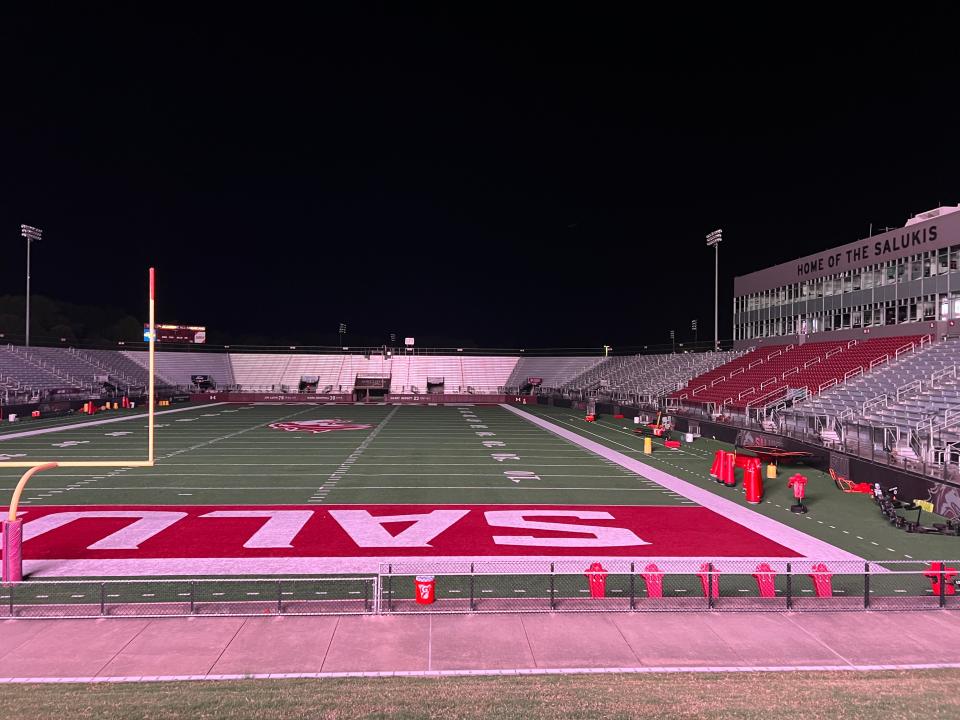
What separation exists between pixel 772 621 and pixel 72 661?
862 cm

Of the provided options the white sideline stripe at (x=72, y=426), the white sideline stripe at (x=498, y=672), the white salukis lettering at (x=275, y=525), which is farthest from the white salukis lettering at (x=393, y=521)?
the white sideline stripe at (x=72, y=426)

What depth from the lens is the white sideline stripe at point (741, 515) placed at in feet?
40.0

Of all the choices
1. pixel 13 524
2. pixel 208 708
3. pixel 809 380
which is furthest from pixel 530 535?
pixel 809 380

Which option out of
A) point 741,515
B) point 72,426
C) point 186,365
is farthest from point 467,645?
point 186,365

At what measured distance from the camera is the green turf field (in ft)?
51.8

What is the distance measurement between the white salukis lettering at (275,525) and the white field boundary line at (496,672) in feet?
17.2

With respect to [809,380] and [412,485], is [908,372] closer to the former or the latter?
[809,380]

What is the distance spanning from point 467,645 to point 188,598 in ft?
14.3

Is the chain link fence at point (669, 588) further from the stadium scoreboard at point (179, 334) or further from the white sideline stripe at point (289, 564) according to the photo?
the stadium scoreboard at point (179, 334)

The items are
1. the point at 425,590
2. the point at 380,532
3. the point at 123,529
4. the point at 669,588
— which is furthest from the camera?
the point at 123,529

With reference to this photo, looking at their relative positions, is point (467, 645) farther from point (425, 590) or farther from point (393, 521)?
point (393, 521)

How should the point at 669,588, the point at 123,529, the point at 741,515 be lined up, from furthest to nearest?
the point at 741,515, the point at 123,529, the point at 669,588

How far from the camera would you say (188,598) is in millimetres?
9508

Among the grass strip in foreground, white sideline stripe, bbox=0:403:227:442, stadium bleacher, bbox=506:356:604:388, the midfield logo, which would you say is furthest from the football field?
stadium bleacher, bbox=506:356:604:388
